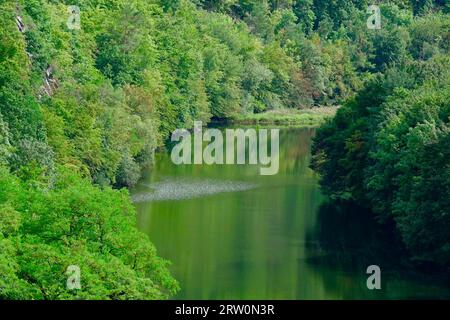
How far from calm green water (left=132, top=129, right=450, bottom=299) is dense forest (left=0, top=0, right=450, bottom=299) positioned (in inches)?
66.3

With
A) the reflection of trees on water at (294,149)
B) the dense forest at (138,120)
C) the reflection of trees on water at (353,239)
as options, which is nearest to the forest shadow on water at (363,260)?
the reflection of trees on water at (353,239)

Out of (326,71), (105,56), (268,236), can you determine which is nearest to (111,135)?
(268,236)

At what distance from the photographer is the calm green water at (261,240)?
42625 millimetres

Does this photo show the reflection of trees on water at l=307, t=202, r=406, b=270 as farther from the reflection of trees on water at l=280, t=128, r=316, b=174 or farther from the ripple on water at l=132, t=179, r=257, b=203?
the reflection of trees on water at l=280, t=128, r=316, b=174

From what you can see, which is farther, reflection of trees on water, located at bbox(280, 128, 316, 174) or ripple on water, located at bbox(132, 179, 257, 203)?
reflection of trees on water, located at bbox(280, 128, 316, 174)

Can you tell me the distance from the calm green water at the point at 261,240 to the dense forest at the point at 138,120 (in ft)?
5.53

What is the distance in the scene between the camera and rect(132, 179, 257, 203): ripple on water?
61594 millimetres

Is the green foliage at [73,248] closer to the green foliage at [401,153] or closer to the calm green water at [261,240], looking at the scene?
the calm green water at [261,240]

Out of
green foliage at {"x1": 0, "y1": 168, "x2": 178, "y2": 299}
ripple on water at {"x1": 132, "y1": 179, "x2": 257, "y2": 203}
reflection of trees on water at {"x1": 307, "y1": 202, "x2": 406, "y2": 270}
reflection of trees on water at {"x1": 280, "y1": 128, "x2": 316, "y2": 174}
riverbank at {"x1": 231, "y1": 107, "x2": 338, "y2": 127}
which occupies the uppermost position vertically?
riverbank at {"x1": 231, "y1": 107, "x2": 338, "y2": 127}

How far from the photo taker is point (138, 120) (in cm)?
7169

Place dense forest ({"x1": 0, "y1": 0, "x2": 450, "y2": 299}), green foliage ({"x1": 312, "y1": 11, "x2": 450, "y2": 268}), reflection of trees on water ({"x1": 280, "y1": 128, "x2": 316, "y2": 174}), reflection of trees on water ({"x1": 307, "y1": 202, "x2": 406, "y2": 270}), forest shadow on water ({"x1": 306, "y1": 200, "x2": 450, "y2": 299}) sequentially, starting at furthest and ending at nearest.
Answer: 1. reflection of trees on water ({"x1": 280, "y1": 128, "x2": 316, "y2": 174})
2. reflection of trees on water ({"x1": 307, "y1": 202, "x2": 406, "y2": 270})
3. green foliage ({"x1": 312, "y1": 11, "x2": 450, "y2": 268})
4. forest shadow on water ({"x1": 306, "y1": 200, "x2": 450, "y2": 299})
5. dense forest ({"x1": 0, "y1": 0, "x2": 450, "y2": 299})

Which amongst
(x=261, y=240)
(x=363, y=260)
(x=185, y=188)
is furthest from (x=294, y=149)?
(x=363, y=260)

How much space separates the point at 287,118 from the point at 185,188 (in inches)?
2164

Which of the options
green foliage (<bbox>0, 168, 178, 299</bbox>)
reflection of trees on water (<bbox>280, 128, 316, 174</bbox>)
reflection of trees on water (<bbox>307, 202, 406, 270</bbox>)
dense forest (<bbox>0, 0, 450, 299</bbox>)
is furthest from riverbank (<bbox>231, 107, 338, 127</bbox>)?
green foliage (<bbox>0, 168, 178, 299</bbox>)
